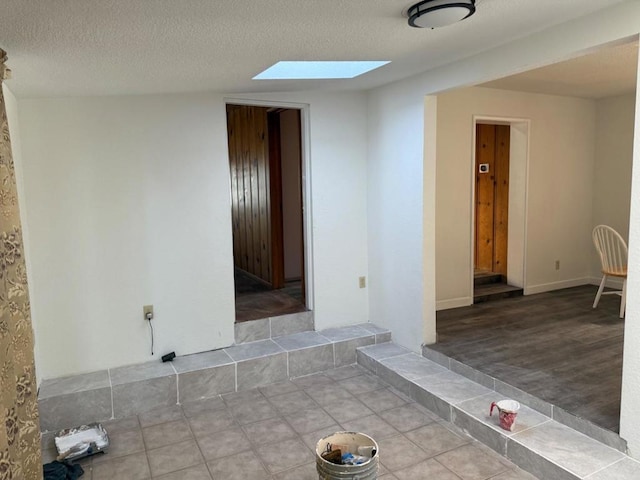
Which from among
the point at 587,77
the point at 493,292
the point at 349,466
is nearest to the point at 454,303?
the point at 493,292

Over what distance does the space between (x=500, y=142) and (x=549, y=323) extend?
2400 millimetres

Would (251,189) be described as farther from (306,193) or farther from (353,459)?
(353,459)

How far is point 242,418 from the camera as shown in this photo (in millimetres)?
3141

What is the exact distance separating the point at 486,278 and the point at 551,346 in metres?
1.88

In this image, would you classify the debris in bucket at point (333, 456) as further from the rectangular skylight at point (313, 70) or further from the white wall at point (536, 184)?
the white wall at point (536, 184)

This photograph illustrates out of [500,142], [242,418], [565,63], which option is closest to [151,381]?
[242,418]

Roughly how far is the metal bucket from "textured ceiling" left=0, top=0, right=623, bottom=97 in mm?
1894

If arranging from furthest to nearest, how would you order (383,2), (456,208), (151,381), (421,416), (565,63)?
(456,208) < (565,63) < (151,381) < (421,416) < (383,2)

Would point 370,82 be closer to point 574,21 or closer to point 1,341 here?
point 574,21

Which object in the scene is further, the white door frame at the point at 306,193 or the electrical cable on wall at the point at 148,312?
the white door frame at the point at 306,193

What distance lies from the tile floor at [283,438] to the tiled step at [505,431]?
69mm

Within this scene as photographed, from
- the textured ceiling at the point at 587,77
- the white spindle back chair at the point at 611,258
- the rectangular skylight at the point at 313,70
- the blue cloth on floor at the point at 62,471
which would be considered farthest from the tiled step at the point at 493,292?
the blue cloth on floor at the point at 62,471

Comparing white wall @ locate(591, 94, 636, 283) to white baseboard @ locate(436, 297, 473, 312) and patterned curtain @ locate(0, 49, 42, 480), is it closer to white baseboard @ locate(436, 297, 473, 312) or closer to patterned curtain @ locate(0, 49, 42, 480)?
white baseboard @ locate(436, 297, 473, 312)

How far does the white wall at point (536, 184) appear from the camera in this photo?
4.65 metres
